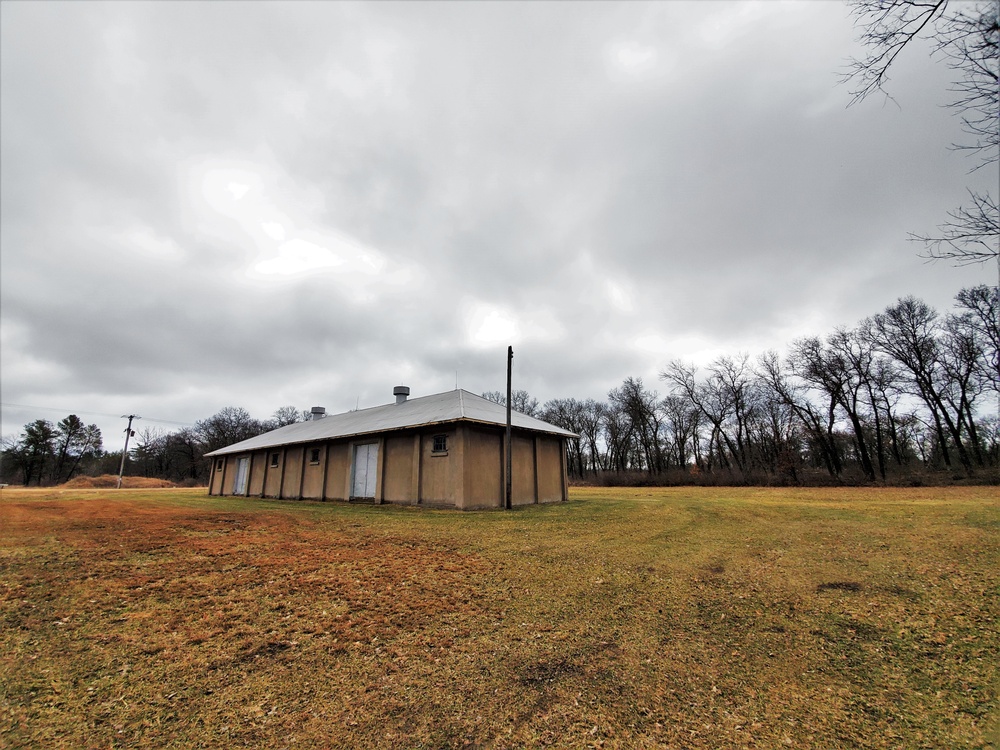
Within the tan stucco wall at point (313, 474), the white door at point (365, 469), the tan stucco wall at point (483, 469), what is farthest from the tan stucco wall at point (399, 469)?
the tan stucco wall at point (313, 474)

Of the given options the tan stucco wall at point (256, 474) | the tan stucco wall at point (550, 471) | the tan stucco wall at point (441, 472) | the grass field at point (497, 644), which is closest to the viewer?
Answer: the grass field at point (497, 644)

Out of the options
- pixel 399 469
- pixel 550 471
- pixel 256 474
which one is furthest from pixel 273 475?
pixel 550 471

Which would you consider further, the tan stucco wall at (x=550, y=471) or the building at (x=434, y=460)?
the tan stucco wall at (x=550, y=471)

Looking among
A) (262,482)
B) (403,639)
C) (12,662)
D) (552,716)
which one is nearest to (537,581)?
(403,639)

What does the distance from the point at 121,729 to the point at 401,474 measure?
501 inches

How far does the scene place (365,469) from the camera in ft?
54.0

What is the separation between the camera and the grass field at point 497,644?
8.67 feet

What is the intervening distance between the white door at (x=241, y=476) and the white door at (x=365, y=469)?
38.8ft

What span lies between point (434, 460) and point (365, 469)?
369 centimetres

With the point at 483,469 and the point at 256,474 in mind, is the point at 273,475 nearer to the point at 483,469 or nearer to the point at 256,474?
the point at 256,474

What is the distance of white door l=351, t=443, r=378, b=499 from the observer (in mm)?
16078

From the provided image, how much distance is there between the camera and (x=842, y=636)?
12.9 feet

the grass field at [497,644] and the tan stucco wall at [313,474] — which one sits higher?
the tan stucco wall at [313,474]

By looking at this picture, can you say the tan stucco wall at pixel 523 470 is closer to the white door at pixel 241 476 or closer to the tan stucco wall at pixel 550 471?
the tan stucco wall at pixel 550 471
